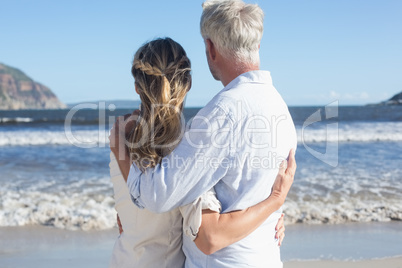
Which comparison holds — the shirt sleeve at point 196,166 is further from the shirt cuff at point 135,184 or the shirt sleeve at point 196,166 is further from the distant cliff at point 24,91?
the distant cliff at point 24,91

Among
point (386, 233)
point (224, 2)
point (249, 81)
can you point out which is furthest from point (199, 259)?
point (386, 233)

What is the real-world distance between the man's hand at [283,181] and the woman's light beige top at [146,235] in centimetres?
37

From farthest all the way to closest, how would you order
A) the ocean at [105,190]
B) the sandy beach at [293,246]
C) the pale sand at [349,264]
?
1. the ocean at [105,190]
2. the sandy beach at [293,246]
3. the pale sand at [349,264]

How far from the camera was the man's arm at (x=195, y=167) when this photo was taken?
1319 millimetres

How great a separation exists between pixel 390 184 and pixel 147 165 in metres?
6.21

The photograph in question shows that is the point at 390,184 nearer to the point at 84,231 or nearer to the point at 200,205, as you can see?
the point at 84,231

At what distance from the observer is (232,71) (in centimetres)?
150

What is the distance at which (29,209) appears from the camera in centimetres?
502

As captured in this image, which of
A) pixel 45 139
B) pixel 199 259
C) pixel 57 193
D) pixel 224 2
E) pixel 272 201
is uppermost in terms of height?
pixel 224 2

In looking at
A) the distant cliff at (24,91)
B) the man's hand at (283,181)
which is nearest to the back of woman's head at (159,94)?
the man's hand at (283,181)

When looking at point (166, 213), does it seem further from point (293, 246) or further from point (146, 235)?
point (293, 246)

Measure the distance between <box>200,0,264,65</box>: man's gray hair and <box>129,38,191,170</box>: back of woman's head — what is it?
17 cm

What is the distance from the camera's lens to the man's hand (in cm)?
149

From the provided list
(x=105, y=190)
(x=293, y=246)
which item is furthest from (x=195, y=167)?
(x=105, y=190)
